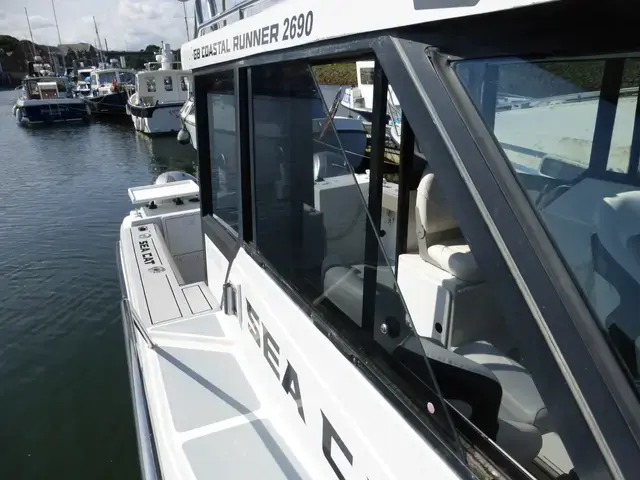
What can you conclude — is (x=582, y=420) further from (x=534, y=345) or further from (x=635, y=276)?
(x=635, y=276)

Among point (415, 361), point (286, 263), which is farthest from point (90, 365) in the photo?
point (415, 361)

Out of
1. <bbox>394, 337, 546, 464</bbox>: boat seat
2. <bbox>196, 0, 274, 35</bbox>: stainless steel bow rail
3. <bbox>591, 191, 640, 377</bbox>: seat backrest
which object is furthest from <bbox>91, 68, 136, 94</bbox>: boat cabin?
<bbox>591, 191, 640, 377</bbox>: seat backrest

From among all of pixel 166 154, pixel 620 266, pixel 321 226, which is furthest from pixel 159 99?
pixel 620 266

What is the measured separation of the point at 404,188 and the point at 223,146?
0.99m

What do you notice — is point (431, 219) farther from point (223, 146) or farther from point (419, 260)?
point (223, 146)

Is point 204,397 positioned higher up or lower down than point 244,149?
lower down

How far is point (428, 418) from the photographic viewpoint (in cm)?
112

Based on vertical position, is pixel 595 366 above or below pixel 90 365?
above

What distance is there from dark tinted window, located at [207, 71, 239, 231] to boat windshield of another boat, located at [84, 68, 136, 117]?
30.6m

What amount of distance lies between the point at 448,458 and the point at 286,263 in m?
1.02

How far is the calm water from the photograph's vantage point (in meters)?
3.99

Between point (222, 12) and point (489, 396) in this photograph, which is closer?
point (489, 396)

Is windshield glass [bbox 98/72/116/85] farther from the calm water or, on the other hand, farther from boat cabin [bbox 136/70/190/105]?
the calm water

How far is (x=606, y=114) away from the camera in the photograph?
119 centimetres
